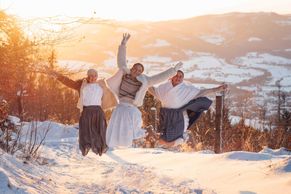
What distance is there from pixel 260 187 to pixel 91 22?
422cm

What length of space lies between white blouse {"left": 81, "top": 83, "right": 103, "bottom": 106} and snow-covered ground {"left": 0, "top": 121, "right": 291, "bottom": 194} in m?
1.64

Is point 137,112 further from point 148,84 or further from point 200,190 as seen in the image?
point 200,190

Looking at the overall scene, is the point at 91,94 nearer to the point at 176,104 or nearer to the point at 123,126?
the point at 123,126

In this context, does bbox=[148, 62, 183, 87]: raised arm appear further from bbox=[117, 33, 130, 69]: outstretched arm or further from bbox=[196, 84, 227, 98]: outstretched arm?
bbox=[196, 84, 227, 98]: outstretched arm

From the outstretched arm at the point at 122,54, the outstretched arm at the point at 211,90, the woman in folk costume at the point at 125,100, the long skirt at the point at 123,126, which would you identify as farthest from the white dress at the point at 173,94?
the outstretched arm at the point at 122,54

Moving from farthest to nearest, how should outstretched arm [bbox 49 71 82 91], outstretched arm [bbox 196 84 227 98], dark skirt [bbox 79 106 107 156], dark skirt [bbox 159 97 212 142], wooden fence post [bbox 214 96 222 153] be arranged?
wooden fence post [bbox 214 96 222 153], dark skirt [bbox 159 97 212 142], outstretched arm [bbox 196 84 227 98], dark skirt [bbox 79 106 107 156], outstretched arm [bbox 49 71 82 91]

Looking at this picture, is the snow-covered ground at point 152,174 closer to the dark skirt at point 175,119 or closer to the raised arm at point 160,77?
the dark skirt at point 175,119

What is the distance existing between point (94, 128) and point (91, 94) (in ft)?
1.92

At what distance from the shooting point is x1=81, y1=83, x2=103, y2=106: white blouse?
26.4 feet

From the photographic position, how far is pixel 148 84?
8.12 metres

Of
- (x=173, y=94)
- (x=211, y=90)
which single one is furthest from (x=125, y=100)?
(x=211, y=90)

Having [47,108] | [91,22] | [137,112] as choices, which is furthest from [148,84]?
[47,108]

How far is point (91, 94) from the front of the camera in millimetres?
8055

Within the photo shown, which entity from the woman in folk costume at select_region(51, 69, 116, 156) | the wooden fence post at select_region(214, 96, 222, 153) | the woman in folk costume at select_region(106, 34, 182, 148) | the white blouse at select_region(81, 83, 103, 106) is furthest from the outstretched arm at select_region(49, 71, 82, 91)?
the wooden fence post at select_region(214, 96, 222, 153)
